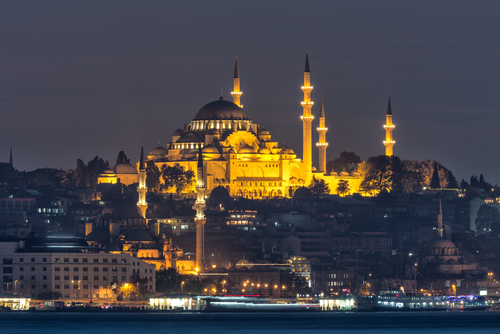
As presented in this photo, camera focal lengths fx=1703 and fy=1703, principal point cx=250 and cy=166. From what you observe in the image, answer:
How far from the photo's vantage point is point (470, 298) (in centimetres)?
14312

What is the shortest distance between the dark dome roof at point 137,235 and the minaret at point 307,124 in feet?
154

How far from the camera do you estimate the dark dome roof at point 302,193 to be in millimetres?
179913

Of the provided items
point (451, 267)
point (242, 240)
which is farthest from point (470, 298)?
point (242, 240)

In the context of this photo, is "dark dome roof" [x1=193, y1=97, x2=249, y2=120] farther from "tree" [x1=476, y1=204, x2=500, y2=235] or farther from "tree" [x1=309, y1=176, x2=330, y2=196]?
"tree" [x1=476, y1=204, x2=500, y2=235]

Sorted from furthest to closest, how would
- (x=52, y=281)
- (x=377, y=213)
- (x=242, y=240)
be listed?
(x=377, y=213) → (x=242, y=240) → (x=52, y=281)

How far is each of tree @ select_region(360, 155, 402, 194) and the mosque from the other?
1484 mm

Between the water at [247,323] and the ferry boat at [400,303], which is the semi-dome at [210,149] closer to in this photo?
the ferry boat at [400,303]

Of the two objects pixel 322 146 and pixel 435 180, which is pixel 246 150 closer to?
pixel 322 146

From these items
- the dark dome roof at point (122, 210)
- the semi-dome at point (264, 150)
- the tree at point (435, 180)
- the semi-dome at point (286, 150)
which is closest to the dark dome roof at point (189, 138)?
the semi-dome at point (264, 150)

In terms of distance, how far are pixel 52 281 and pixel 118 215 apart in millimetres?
22283

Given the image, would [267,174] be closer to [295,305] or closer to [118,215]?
[118,215]

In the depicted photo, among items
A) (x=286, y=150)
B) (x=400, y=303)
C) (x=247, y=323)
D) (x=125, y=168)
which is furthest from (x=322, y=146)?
(x=247, y=323)

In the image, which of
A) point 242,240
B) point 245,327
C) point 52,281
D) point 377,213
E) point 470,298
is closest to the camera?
point 245,327

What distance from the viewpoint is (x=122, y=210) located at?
488 ft
